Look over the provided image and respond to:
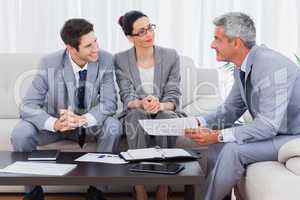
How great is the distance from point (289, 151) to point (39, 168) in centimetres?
110

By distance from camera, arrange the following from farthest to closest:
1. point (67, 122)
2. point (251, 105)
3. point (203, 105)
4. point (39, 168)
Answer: point (203, 105) → point (67, 122) → point (251, 105) → point (39, 168)

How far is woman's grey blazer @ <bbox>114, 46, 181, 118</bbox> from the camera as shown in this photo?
9.96 feet

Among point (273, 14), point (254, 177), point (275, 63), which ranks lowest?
point (254, 177)

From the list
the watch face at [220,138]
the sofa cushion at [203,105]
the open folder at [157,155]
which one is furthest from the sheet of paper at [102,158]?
the sofa cushion at [203,105]

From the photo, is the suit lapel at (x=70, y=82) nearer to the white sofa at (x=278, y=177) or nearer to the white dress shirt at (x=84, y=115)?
the white dress shirt at (x=84, y=115)

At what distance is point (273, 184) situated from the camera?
1.98 m

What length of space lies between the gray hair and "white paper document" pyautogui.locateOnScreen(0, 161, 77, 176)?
3.34ft

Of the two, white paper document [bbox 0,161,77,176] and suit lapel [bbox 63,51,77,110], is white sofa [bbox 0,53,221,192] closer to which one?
suit lapel [bbox 63,51,77,110]

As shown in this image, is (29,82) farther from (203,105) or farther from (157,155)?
(157,155)

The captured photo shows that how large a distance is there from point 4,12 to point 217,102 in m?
1.98

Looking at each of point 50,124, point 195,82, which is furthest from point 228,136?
point 195,82

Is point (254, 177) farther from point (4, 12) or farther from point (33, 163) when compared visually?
point (4, 12)

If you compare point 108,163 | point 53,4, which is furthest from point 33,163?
point 53,4

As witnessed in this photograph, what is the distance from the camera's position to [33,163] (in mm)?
2201
